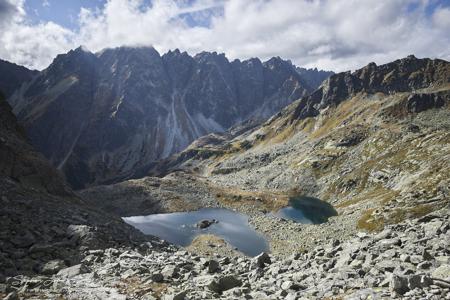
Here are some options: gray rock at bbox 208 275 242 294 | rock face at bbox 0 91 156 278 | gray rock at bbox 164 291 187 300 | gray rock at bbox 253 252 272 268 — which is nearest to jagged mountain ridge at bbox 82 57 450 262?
rock face at bbox 0 91 156 278

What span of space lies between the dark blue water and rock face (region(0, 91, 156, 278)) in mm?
33750

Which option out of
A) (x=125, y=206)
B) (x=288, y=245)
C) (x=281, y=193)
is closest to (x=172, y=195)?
(x=125, y=206)

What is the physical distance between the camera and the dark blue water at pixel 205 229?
91.1m

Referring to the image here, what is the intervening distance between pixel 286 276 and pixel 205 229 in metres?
80.7

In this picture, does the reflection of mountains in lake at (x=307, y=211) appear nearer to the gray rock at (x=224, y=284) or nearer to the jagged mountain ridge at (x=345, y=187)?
the jagged mountain ridge at (x=345, y=187)

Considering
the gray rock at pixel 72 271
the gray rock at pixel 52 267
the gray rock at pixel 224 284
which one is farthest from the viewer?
the gray rock at pixel 52 267

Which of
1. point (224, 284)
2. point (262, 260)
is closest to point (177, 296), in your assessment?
point (224, 284)

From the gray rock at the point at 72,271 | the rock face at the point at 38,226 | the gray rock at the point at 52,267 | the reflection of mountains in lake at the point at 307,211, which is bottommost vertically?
the reflection of mountains in lake at the point at 307,211

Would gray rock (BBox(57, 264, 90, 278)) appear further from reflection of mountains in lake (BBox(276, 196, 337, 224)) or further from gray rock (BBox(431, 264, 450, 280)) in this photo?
reflection of mountains in lake (BBox(276, 196, 337, 224))

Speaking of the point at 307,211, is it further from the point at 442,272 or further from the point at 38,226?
the point at 442,272

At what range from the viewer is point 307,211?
450 feet

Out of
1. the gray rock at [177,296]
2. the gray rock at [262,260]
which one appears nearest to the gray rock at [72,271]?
the gray rock at [177,296]

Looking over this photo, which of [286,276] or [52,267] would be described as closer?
[286,276]

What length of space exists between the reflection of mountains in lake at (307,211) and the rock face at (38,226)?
7320 centimetres
